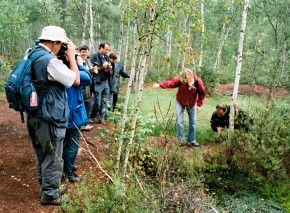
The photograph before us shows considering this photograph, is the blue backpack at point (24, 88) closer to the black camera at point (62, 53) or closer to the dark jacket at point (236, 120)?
the black camera at point (62, 53)

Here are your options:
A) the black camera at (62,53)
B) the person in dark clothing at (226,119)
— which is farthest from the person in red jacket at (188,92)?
the black camera at (62,53)

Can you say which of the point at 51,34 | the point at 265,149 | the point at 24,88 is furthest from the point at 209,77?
the point at 24,88

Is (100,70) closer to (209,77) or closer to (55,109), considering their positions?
(55,109)

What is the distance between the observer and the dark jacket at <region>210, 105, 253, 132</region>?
21.0ft

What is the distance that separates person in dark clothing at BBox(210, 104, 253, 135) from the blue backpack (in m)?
4.42

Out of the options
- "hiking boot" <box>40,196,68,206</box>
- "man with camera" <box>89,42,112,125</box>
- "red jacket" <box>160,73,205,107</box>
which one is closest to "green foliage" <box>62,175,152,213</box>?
"hiking boot" <box>40,196,68,206</box>

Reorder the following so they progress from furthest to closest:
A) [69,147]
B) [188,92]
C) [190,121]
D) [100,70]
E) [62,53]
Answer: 1. [100,70]
2. [190,121]
3. [188,92]
4. [69,147]
5. [62,53]

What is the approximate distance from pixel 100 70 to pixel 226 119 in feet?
10.5

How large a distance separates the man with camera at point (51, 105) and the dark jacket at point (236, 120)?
406 cm

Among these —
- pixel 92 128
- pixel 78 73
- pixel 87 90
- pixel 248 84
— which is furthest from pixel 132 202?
pixel 248 84

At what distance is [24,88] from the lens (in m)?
3.26

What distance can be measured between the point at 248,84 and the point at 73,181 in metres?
17.5

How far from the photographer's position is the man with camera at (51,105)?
330 cm

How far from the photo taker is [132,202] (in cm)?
350
